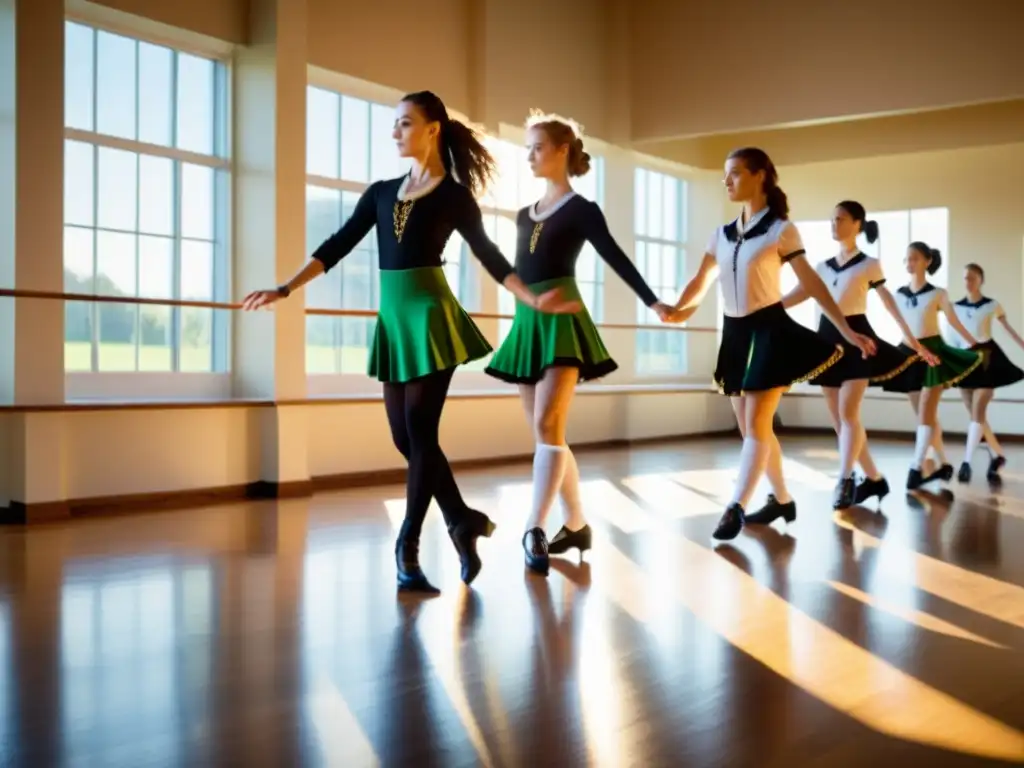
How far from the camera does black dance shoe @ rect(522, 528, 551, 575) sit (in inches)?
145

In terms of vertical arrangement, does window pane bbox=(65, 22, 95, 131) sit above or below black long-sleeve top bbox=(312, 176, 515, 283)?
above

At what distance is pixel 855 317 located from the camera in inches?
215

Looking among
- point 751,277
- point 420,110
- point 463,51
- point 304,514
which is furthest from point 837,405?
point 463,51

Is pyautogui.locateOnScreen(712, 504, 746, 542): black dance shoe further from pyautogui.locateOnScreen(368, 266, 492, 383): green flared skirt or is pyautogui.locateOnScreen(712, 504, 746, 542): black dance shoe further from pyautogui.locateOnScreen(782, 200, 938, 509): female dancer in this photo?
pyautogui.locateOnScreen(368, 266, 492, 383): green flared skirt

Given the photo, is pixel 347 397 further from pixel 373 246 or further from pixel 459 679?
pixel 459 679

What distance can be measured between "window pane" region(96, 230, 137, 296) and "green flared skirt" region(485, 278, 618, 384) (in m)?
2.77

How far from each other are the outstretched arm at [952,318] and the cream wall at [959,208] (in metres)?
3.43

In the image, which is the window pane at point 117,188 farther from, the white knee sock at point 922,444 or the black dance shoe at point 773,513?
the white knee sock at point 922,444

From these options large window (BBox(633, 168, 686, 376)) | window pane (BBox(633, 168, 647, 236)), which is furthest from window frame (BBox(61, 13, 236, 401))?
window pane (BBox(633, 168, 647, 236))

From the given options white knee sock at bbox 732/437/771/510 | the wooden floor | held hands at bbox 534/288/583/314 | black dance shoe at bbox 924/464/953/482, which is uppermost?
held hands at bbox 534/288/583/314

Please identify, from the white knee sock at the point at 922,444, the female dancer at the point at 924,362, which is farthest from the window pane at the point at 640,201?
the white knee sock at the point at 922,444

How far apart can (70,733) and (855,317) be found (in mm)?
4224

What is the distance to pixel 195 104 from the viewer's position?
6.28 m

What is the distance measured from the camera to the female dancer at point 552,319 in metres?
3.71
